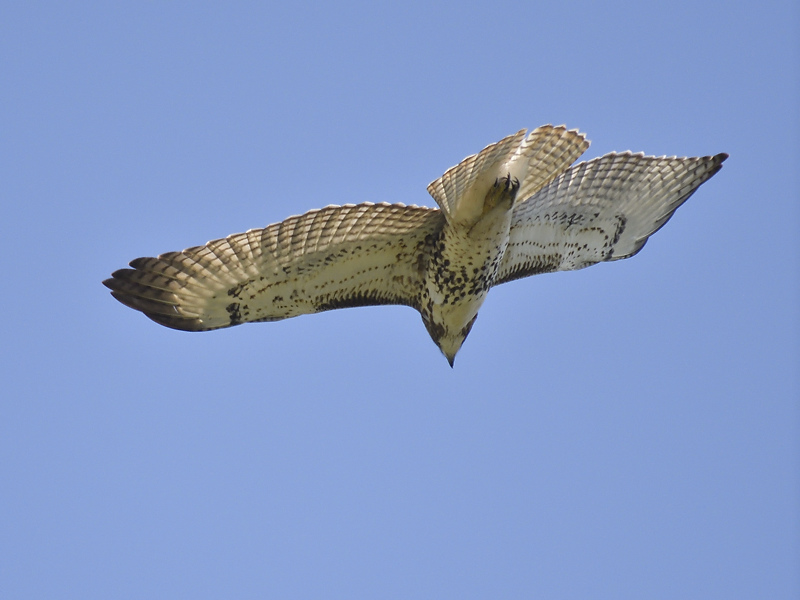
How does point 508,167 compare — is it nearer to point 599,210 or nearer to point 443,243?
point 443,243

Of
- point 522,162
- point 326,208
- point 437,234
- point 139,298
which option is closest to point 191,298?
point 139,298

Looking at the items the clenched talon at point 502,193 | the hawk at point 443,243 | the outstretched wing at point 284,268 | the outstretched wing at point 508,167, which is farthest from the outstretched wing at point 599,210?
the outstretched wing at point 284,268

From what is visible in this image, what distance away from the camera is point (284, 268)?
9.48 meters

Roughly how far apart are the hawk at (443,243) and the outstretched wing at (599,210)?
0.04ft

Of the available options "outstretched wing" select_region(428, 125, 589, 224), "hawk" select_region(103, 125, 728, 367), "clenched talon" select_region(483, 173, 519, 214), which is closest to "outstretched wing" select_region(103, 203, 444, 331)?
"hawk" select_region(103, 125, 728, 367)

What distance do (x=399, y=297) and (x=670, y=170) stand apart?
252cm

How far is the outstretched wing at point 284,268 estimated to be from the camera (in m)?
9.27

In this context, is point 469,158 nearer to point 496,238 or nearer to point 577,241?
point 496,238

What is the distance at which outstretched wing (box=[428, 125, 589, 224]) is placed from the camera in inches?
342

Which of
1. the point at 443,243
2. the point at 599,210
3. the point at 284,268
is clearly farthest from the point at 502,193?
the point at 284,268

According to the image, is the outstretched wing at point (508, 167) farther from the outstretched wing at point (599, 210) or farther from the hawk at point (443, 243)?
the outstretched wing at point (599, 210)

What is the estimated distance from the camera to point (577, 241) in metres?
10.4

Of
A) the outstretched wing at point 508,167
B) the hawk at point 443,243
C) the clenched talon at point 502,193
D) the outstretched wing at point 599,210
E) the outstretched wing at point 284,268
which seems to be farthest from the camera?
the outstretched wing at point 599,210

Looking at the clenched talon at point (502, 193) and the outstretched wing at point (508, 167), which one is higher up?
the outstretched wing at point (508, 167)
